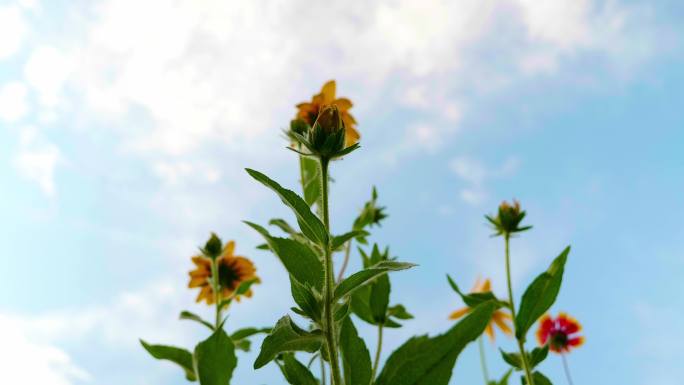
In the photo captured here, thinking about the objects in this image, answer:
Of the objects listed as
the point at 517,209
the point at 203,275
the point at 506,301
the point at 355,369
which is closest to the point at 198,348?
the point at 355,369

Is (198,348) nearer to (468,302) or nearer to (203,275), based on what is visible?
(468,302)

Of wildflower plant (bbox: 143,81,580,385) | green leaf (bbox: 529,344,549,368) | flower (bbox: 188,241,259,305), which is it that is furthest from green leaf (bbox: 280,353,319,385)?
flower (bbox: 188,241,259,305)

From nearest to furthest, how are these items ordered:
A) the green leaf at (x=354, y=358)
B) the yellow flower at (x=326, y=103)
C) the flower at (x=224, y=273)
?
the green leaf at (x=354, y=358) → the yellow flower at (x=326, y=103) → the flower at (x=224, y=273)

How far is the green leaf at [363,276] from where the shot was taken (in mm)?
884

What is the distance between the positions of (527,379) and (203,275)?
5.60ft

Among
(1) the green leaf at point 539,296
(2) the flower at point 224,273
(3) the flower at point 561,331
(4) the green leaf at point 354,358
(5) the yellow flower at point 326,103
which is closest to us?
(4) the green leaf at point 354,358

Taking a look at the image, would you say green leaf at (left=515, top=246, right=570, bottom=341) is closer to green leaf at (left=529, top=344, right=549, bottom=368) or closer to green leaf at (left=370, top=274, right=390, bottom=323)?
green leaf at (left=529, top=344, right=549, bottom=368)

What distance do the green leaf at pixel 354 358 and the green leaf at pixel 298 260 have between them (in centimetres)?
10

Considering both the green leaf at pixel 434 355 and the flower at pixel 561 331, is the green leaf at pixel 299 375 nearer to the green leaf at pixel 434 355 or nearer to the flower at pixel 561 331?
the green leaf at pixel 434 355

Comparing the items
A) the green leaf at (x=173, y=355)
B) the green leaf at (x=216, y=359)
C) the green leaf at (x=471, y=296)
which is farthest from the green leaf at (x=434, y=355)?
the green leaf at (x=173, y=355)

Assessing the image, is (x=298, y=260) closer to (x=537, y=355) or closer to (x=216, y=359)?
(x=216, y=359)

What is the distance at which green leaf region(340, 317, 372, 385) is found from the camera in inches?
37.8

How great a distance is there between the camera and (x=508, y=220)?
2014 mm

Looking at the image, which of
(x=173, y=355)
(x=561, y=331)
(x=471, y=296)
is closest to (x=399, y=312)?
(x=471, y=296)
